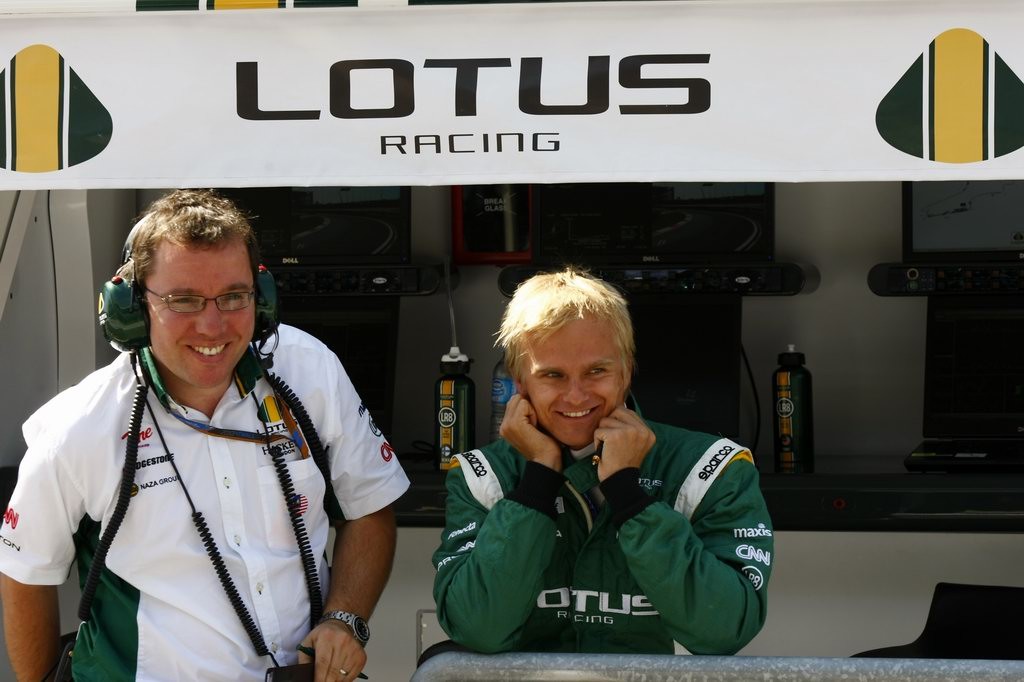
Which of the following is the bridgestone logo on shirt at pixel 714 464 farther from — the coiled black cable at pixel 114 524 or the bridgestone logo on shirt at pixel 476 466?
the coiled black cable at pixel 114 524

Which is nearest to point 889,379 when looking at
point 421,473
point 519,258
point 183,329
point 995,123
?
point 519,258

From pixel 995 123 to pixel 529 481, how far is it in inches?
46.8

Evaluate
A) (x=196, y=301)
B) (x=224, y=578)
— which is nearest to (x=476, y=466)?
(x=224, y=578)

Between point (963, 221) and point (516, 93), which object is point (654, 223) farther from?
point (516, 93)

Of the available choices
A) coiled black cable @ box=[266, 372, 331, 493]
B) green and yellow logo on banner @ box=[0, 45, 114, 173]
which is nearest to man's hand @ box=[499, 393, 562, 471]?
coiled black cable @ box=[266, 372, 331, 493]

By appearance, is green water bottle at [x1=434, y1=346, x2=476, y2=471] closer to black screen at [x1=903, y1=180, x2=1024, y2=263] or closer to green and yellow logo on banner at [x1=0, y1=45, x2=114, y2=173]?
black screen at [x1=903, y1=180, x2=1024, y2=263]

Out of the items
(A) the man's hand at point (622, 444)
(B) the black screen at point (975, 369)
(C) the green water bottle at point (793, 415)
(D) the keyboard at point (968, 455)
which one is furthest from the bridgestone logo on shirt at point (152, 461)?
(B) the black screen at point (975, 369)

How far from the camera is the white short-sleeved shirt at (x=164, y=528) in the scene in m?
2.42

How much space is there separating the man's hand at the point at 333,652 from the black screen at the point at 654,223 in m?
Result: 2.12

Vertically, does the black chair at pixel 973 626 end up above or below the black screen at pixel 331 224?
below

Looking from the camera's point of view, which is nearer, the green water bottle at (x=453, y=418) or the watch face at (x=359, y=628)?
the watch face at (x=359, y=628)

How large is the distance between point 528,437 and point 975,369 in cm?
240

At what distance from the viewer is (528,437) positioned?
242 centimetres

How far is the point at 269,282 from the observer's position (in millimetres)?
2568
